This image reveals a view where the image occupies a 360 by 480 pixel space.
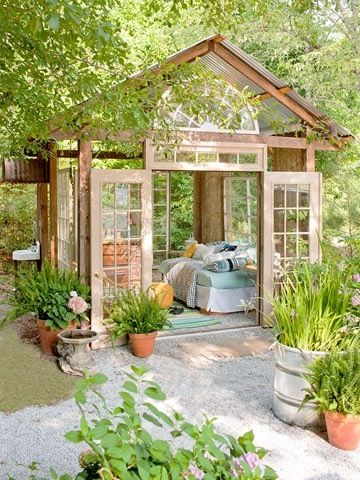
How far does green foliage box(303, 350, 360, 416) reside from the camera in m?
3.80

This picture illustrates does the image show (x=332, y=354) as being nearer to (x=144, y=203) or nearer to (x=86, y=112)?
(x=86, y=112)

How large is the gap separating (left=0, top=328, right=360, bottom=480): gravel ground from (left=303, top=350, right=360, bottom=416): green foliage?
1.09 ft

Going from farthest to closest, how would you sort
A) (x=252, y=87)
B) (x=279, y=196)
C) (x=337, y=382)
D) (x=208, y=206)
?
(x=208, y=206) < (x=279, y=196) < (x=252, y=87) < (x=337, y=382)

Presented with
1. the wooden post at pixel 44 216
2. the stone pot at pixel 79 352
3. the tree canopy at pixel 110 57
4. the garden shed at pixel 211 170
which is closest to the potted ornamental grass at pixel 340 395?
the garden shed at pixel 211 170

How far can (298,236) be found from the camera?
7.39 meters

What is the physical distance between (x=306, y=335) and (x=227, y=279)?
12.4 ft

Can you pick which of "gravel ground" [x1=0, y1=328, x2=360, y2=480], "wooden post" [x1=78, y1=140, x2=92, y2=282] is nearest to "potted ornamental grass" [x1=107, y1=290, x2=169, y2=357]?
"gravel ground" [x1=0, y1=328, x2=360, y2=480]

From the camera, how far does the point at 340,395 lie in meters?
3.86

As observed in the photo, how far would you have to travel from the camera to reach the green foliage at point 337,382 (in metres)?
3.80

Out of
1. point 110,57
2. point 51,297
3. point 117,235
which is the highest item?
point 110,57

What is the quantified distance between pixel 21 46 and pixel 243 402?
3.29 meters

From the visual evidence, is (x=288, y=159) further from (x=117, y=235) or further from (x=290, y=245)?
(x=117, y=235)

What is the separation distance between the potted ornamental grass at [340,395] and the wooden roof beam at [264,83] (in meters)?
3.89

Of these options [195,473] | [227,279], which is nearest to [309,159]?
[227,279]
